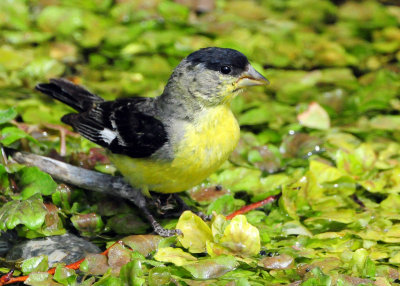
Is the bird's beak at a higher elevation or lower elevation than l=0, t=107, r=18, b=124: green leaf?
higher

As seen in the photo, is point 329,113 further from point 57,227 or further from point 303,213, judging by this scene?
point 57,227

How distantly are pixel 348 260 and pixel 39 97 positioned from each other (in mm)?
3078

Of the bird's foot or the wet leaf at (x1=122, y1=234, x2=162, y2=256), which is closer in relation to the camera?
the wet leaf at (x1=122, y1=234, x2=162, y2=256)

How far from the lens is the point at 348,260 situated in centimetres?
347

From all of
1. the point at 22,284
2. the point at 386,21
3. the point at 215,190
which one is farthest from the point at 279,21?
the point at 22,284

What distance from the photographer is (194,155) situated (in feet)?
11.6

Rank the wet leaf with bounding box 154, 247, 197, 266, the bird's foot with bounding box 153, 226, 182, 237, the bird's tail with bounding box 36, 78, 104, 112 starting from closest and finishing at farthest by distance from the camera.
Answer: the wet leaf with bounding box 154, 247, 197, 266 < the bird's foot with bounding box 153, 226, 182, 237 < the bird's tail with bounding box 36, 78, 104, 112

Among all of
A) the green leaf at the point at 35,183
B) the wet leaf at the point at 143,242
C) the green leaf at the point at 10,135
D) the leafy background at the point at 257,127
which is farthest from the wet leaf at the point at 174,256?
the green leaf at the point at 10,135

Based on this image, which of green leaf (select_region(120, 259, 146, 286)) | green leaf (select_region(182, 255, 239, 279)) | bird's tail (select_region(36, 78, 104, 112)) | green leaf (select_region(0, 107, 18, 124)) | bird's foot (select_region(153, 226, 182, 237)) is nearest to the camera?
green leaf (select_region(120, 259, 146, 286))

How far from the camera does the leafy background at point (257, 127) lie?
341 cm

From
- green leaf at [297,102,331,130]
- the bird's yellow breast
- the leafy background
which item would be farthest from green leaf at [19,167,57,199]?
green leaf at [297,102,331,130]

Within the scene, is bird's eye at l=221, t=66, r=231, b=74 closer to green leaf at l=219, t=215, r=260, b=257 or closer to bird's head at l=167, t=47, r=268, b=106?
bird's head at l=167, t=47, r=268, b=106

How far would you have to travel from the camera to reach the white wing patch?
393 cm

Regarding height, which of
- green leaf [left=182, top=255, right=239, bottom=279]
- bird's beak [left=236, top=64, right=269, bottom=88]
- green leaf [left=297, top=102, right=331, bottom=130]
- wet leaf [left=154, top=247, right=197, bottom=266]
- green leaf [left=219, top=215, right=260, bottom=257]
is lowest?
wet leaf [left=154, top=247, right=197, bottom=266]
